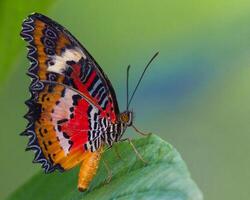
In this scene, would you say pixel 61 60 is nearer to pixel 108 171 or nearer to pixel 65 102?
pixel 65 102

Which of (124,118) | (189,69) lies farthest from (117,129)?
(189,69)

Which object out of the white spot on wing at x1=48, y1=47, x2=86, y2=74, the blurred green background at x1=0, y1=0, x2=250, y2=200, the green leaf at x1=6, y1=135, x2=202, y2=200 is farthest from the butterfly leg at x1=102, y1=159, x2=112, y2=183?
the blurred green background at x1=0, y1=0, x2=250, y2=200

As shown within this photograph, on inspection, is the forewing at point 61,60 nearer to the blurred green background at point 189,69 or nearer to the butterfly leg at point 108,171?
the butterfly leg at point 108,171

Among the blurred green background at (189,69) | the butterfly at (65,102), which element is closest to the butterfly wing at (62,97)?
the butterfly at (65,102)

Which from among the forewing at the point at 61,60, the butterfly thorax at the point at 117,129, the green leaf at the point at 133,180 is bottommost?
the green leaf at the point at 133,180

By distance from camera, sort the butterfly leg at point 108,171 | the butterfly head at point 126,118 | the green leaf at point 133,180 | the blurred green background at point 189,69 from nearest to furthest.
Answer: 1. the green leaf at point 133,180
2. the butterfly leg at point 108,171
3. the butterfly head at point 126,118
4. the blurred green background at point 189,69

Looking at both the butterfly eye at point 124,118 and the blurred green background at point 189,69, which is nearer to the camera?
the butterfly eye at point 124,118

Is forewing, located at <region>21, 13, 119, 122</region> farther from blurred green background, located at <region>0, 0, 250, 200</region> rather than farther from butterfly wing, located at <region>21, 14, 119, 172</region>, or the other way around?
blurred green background, located at <region>0, 0, 250, 200</region>

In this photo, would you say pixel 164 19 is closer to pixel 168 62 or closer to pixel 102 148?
pixel 168 62
